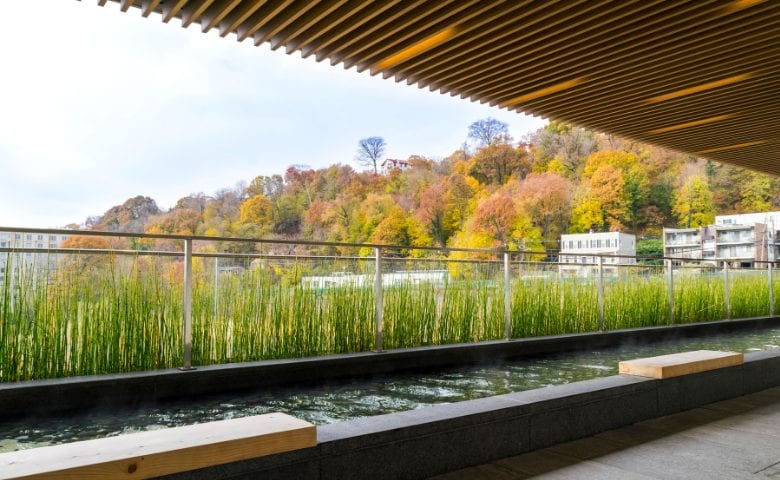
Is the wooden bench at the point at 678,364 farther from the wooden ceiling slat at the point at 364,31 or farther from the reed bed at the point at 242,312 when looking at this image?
the wooden ceiling slat at the point at 364,31

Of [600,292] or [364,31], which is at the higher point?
[364,31]

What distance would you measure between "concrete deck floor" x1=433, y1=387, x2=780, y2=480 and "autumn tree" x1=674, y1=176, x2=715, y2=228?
1407 inches

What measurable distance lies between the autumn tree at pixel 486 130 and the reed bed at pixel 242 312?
38750mm

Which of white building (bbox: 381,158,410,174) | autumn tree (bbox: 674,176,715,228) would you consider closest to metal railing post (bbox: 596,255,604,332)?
autumn tree (bbox: 674,176,715,228)

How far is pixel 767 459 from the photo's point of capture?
2201 mm

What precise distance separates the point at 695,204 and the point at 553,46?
116ft

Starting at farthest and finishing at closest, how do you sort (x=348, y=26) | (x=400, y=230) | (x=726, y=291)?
(x=400, y=230) → (x=726, y=291) → (x=348, y=26)

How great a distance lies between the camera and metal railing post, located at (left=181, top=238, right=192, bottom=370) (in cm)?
334

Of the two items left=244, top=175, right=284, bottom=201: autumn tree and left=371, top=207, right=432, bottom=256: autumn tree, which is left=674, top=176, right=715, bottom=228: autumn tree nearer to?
left=371, top=207, right=432, bottom=256: autumn tree

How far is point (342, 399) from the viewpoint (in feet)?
10.5

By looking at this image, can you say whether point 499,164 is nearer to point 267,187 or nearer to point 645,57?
point 267,187

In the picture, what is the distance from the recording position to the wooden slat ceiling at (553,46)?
3.55 metres

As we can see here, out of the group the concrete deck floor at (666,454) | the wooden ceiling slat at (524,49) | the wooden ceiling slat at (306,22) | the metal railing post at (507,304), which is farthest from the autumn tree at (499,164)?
the concrete deck floor at (666,454)


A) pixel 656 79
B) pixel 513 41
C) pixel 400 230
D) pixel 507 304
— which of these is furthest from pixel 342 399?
pixel 400 230
